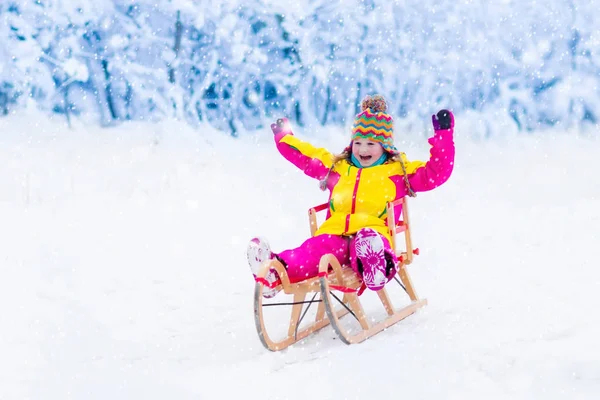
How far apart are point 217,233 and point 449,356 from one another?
12.8 feet

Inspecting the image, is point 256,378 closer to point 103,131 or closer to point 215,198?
point 215,198

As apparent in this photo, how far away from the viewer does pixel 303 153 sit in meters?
5.20

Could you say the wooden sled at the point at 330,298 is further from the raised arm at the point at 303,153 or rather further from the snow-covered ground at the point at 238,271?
the raised arm at the point at 303,153

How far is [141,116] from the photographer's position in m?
9.65

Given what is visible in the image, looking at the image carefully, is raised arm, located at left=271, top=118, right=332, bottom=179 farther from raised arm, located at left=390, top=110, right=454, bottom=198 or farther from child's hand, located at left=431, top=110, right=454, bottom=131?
child's hand, located at left=431, top=110, right=454, bottom=131

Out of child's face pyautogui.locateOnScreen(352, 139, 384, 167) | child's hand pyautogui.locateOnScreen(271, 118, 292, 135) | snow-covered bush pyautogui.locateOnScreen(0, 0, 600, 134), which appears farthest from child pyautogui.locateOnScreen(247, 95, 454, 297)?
snow-covered bush pyautogui.locateOnScreen(0, 0, 600, 134)

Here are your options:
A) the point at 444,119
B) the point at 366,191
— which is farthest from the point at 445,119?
the point at 366,191

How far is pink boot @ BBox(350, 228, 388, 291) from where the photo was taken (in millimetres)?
4297

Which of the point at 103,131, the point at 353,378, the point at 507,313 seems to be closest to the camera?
the point at 353,378

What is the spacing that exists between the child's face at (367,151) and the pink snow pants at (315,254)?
0.51 m

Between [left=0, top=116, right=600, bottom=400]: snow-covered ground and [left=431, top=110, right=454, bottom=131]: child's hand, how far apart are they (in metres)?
1.14

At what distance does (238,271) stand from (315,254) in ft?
6.64

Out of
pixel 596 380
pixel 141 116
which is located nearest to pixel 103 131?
pixel 141 116

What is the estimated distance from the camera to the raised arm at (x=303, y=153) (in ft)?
16.7
